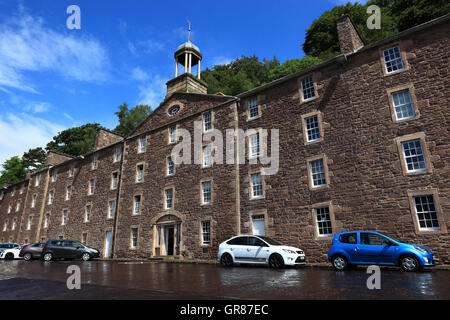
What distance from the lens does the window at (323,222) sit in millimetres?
15969

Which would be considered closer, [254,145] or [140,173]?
[254,145]

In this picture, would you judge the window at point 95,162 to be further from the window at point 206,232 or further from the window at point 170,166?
the window at point 206,232

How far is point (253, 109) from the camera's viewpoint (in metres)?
21.0

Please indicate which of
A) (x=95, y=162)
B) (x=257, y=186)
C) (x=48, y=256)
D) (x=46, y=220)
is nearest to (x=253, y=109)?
(x=257, y=186)

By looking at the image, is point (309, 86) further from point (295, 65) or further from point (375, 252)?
point (295, 65)

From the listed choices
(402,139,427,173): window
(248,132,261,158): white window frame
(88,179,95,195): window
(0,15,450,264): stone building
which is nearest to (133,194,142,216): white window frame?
(0,15,450,264): stone building

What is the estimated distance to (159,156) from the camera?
84.2 feet

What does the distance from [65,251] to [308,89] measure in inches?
832

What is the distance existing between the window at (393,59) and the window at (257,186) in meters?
9.53
